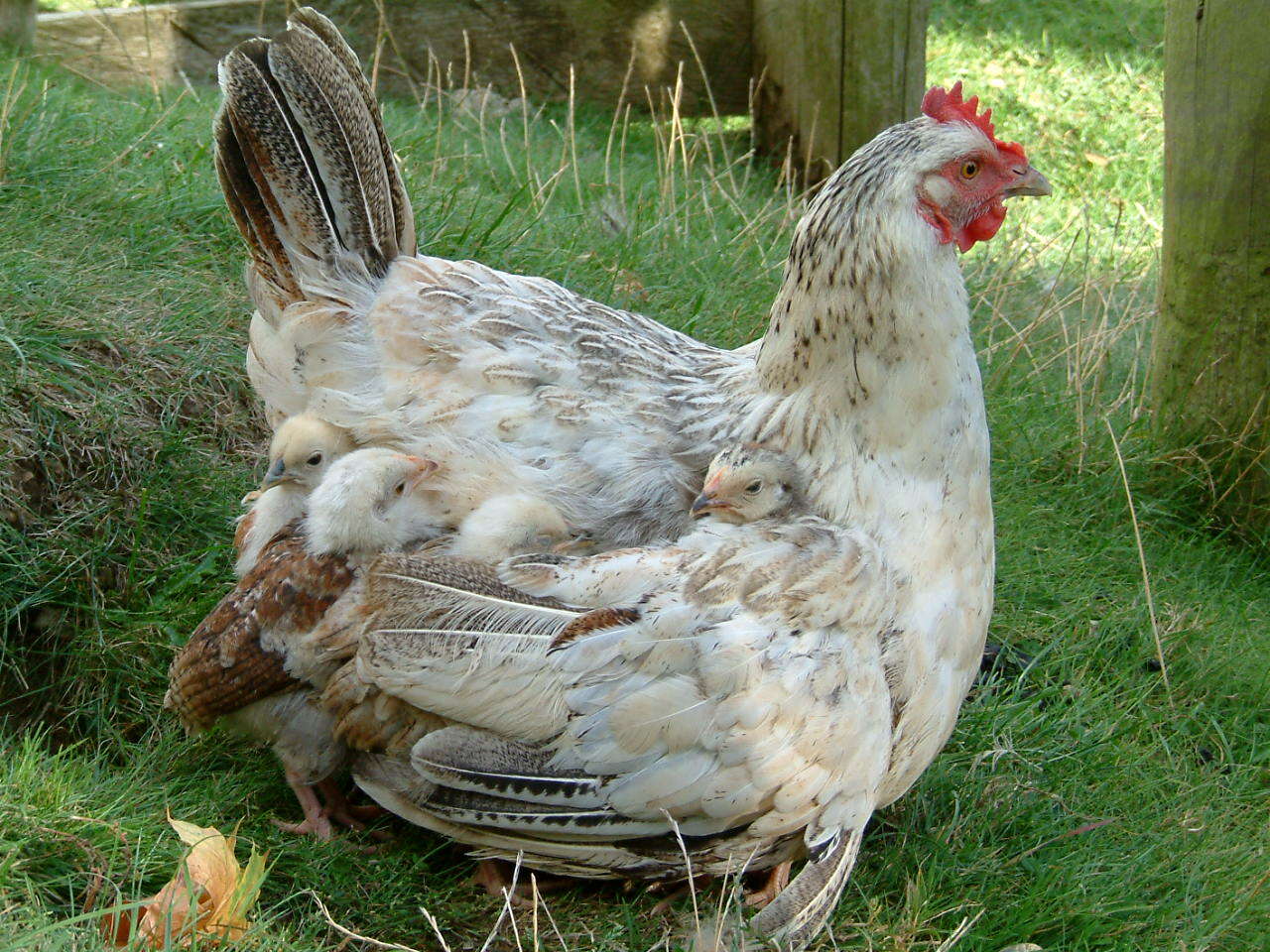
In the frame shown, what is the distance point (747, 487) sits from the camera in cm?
296

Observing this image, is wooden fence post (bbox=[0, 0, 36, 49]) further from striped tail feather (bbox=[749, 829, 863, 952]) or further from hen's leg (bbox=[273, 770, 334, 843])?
striped tail feather (bbox=[749, 829, 863, 952])

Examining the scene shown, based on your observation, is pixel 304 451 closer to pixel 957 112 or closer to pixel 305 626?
pixel 305 626

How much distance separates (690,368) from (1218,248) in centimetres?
230

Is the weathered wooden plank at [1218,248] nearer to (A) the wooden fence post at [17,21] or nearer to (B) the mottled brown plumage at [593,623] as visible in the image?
(B) the mottled brown plumage at [593,623]

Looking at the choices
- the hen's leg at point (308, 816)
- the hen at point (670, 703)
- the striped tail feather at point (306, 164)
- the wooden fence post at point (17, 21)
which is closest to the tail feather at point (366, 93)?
the striped tail feather at point (306, 164)

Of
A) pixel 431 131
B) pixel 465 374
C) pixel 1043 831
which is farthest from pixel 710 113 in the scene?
pixel 1043 831

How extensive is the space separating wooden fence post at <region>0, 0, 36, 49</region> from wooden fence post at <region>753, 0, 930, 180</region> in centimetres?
367

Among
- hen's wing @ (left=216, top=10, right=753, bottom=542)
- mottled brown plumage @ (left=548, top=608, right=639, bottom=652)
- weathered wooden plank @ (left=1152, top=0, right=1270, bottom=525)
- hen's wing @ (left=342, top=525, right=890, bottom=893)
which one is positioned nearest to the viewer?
hen's wing @ (left=342, top=525, right=890, bottom=893)

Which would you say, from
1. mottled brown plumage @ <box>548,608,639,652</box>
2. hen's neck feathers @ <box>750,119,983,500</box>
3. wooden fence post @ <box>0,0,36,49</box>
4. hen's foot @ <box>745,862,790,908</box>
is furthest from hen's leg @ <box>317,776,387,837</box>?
wooden fence post @ <box>0,0,36,49</box>

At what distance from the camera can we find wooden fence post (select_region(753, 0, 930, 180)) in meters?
6.24

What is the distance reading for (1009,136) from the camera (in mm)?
8180

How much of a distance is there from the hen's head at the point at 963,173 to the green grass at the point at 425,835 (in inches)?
55.8

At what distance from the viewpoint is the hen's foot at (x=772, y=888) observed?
2970mm

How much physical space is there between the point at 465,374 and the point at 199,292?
1.56m
